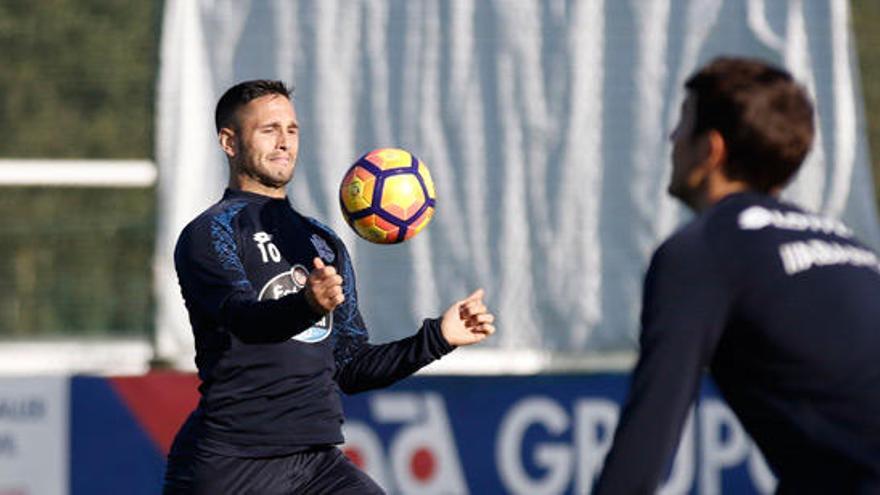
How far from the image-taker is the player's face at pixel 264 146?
18.9 ft

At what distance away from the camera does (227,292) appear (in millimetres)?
5367

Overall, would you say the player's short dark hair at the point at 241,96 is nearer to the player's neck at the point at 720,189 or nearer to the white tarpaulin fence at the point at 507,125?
the player's neck at the point at 720,189

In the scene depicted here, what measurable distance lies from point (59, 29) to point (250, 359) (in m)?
4.09

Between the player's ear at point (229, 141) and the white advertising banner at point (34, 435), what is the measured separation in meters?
3.18

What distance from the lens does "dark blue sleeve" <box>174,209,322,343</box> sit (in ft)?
16.6

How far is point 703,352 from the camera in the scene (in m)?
3.24

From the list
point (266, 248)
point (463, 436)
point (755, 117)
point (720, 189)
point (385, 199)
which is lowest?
point (463, 436)

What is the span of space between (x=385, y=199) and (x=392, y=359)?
1.95 ft

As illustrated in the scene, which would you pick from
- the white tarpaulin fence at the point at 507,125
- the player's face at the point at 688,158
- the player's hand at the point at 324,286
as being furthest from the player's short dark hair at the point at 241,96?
the white tarpaulin fence at the point at 507,125

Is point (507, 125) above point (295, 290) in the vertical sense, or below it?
above

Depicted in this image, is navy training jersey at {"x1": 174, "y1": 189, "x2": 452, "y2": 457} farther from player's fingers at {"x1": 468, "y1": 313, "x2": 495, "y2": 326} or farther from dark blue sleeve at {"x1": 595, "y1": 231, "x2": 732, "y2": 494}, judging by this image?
dark blue sleeve at {"x1": 595, "y1": 231, "x2": 732, "y2": 494}

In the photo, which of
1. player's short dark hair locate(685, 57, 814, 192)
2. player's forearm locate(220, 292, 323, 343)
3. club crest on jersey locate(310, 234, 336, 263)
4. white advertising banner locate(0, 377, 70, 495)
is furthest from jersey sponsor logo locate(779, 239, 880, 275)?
white advertising banner locate(0, 377, 70, 495)

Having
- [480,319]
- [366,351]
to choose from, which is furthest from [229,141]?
[480,319]

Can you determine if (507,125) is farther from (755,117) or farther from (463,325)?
(755,117)
